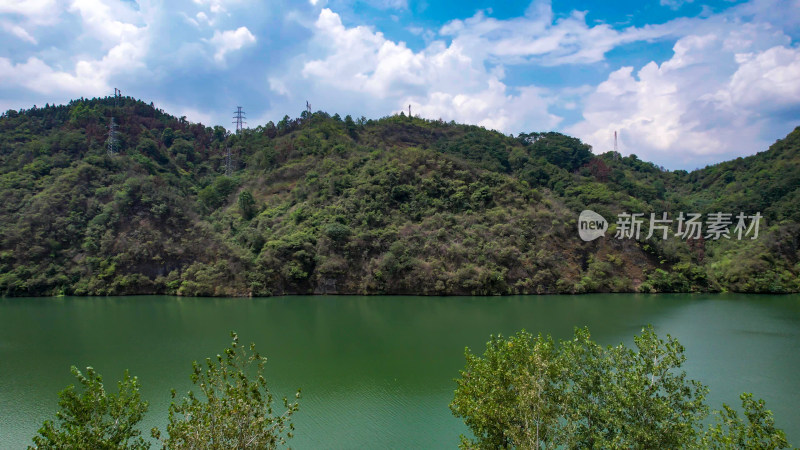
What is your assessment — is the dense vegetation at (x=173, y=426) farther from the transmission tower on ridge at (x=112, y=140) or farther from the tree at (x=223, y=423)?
the transmission tower on ridge at (x=112, y=140)

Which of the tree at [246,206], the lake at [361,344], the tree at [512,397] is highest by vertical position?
the tree at [246,206]

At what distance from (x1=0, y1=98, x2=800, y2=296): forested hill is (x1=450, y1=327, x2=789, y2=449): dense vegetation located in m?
24.2

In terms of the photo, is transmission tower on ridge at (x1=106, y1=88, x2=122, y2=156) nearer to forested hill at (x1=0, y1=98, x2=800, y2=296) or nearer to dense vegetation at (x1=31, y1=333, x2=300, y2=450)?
forested hill at (x1=0, y1=98, x2=800, y2=296)

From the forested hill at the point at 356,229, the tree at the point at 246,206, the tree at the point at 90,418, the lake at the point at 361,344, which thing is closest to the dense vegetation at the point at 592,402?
the lake at the point at 361,344

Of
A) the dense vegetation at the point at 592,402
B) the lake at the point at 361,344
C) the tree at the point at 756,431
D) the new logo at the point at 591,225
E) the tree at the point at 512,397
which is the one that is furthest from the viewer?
the new logo at the point at 591,225

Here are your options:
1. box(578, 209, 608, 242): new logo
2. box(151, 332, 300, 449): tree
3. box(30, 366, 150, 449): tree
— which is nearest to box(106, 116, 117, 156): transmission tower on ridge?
box(578, 209, 608, 242): new logo

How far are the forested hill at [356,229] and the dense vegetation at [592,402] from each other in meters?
24.2

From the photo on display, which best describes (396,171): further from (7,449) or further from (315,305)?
(7,449)

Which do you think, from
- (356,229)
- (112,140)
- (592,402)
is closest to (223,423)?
(592,402)

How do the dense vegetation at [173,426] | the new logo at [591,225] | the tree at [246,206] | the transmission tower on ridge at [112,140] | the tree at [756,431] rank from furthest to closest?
the transmission tower on ridge at [112,140]
the tree at [246,206]
the new logo at [591,225]
the tree at [756,431]
the dense vegetation at [173,426]

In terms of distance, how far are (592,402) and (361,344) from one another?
13.0 meters

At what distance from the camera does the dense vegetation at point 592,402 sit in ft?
20.5

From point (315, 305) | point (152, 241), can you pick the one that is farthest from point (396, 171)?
point (152, 241)

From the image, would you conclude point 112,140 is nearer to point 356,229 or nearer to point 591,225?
point 356,229
